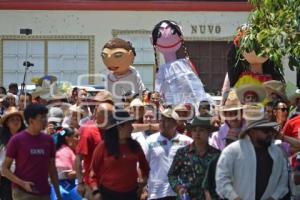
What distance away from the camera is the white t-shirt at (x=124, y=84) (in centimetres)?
1311

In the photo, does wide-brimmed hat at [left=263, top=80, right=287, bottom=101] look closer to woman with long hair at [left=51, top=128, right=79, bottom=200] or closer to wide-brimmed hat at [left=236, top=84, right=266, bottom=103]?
wide-brimmed hat at [left=236, top=84, right=266, bottom=103]

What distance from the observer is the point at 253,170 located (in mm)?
8328

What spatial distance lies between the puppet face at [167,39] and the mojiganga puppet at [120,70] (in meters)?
0.48

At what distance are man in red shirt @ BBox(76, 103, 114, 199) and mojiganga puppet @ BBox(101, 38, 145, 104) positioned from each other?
2586mm

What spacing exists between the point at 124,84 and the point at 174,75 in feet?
2.52

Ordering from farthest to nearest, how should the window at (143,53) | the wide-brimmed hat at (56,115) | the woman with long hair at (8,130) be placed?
the window at (143,53) → the wide-brimmed hat at (56,115) → the woman with long hair at (8,130)

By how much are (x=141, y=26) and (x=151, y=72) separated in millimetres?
1604

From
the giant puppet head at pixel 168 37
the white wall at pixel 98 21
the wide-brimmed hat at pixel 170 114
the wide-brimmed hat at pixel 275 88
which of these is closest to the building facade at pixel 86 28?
the white wall at pixel 98 21

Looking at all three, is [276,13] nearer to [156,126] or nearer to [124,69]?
[156,126]

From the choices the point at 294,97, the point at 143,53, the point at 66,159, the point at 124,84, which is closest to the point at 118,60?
the point at 124,84

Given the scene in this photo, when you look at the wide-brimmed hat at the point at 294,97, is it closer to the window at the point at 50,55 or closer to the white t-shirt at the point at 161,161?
the white t-shirt at the point at 161,161

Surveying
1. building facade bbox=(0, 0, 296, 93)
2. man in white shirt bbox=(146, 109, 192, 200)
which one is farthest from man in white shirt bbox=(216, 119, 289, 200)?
building facade bbox=(0, 0, 296, 93)

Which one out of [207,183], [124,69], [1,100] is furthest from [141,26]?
[207,183]

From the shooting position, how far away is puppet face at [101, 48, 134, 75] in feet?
43.4
